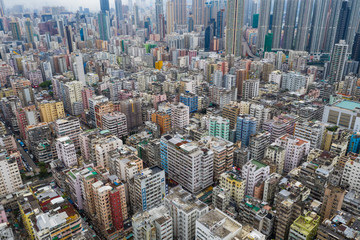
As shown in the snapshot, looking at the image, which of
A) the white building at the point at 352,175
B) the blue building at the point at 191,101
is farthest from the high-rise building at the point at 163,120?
the white building at the point at 352,175

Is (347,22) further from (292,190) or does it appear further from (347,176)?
(292,190)

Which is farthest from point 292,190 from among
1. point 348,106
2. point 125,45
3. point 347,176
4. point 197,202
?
point 125,45

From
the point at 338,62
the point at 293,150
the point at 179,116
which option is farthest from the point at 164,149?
the point at 338,62

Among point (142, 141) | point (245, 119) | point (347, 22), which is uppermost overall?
point (347, 22)

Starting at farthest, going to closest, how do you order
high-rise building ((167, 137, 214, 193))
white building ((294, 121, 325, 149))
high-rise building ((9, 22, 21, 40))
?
high-rise building ((9, 22, 21, 40)), white building ((294, 121, 325, 149)), high-rise building ((167, 137, 214, 193))

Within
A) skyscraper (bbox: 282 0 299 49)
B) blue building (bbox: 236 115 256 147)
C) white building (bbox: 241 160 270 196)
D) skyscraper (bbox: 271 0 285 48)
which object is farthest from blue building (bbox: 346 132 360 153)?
skyscraper (bbox: 271 0 285 48)

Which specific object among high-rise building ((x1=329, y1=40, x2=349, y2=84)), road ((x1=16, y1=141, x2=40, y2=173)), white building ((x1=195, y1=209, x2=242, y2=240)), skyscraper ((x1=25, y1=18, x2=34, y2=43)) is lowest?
road ((x1=16, y1=141, x2=40, y2=173))

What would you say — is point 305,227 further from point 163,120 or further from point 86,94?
point 86,94

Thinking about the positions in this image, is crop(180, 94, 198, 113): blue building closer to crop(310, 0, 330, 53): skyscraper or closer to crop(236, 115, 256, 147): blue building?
crop(236, 115, 256, 147): blue building
